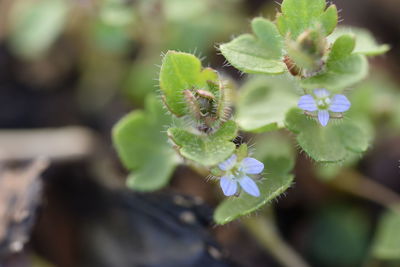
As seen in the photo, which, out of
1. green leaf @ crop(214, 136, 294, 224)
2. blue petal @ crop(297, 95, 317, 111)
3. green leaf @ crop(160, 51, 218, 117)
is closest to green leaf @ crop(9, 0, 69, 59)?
green leaf @ crop(160, 51, 218, 117)

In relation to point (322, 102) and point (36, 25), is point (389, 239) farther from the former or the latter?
point (36, 25)

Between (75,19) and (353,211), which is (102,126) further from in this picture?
(353,211)

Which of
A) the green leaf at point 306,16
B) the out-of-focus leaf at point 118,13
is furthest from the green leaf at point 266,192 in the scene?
the out-of-focus leaf at point 118,13

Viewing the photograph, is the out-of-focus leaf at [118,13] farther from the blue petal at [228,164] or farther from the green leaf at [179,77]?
the blue petal at [228,164]

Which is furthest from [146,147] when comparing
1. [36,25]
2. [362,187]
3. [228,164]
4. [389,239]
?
[36,25]

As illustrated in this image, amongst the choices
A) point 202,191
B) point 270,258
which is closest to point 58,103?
point 202,191

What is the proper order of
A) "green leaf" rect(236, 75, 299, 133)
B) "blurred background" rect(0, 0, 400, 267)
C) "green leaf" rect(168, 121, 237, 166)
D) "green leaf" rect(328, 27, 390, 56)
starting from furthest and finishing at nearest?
"blurred background" rect(0, 0, 400, 267) < "green leaf" rect(236, 75, 299, 133) < "green leaf" rect(328, 27, 390, 56) < "green leaf" rect(168, 121, 237, 166)

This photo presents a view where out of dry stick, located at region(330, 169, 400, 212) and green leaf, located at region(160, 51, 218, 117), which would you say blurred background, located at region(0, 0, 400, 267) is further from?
green leaf, located at region(160, 51, 218, 117)

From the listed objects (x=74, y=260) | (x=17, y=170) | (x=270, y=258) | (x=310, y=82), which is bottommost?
(x=74, y=260)
